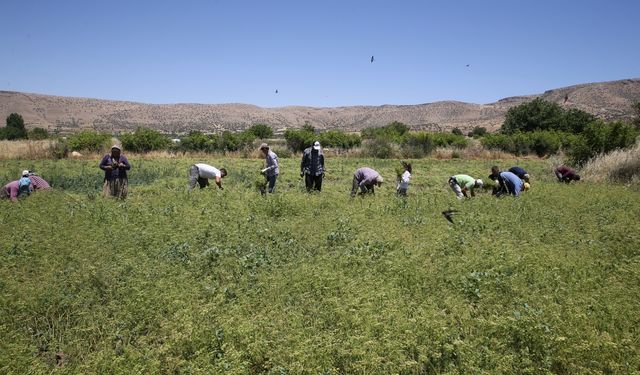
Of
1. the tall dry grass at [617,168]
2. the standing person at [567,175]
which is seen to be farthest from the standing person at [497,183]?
the tall dry grass at [617,168]

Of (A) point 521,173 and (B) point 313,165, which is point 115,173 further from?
(A) point 521,173

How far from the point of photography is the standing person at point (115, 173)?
11.2 m

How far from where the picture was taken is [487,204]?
10.5m

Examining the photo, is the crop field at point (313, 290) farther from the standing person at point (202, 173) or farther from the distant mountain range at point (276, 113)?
the distant mountain range at point (276, 113)

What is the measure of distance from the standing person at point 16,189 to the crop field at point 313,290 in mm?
1500

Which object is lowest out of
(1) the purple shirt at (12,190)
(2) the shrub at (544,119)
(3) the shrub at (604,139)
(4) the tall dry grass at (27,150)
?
(4) the tall dry grass at (27,150)

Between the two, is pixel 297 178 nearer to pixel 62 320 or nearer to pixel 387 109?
pixel 62 320

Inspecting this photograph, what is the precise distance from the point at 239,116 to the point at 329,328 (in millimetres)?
111609

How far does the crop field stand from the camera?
4.08 m

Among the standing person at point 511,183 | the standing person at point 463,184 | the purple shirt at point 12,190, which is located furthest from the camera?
the standing person at point 463,184

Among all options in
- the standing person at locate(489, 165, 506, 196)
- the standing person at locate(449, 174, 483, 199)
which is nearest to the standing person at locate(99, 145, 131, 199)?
the standing person at locate(449, 174, 483, 199)

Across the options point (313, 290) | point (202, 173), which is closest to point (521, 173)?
point (202, 173)

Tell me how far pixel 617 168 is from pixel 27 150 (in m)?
29.3

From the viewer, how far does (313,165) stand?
40.7 ft
